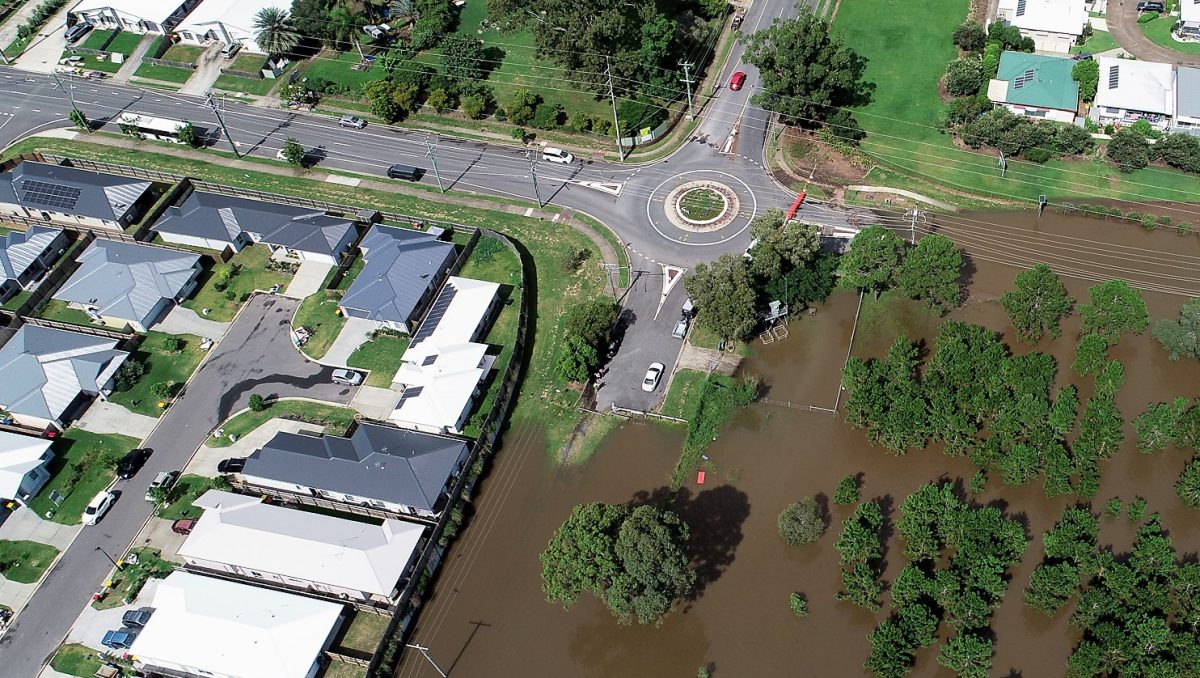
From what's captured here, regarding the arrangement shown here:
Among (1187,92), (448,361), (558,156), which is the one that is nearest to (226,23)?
(558,156)

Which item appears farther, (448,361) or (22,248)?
(22,248)

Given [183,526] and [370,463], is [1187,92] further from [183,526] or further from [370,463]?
[183,526]

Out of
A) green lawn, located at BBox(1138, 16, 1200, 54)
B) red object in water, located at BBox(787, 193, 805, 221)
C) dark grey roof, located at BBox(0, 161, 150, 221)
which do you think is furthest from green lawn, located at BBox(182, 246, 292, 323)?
green lawn, located at BBox(1138, 16, 1200, 54)

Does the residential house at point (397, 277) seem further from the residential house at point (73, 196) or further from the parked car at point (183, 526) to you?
the residential house at point (73, 196)

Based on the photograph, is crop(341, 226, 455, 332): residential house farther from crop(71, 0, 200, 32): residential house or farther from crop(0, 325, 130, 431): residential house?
crop(71, 0, 200, 32): residential house

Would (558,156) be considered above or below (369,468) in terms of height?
above

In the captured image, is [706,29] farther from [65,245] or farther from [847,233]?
[65,245]

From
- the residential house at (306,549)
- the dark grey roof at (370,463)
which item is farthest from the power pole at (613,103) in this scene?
the residential house at (306,549)
